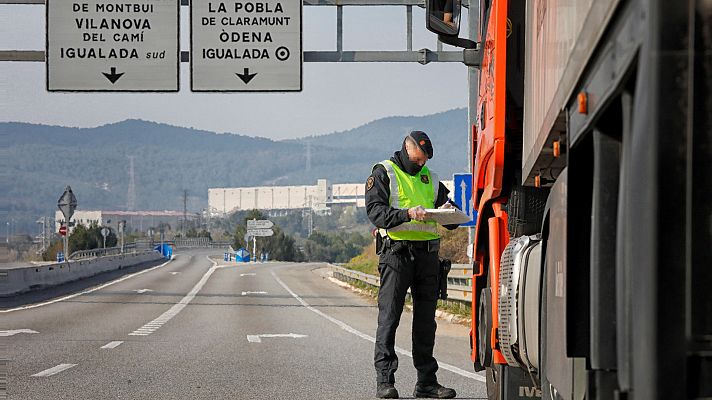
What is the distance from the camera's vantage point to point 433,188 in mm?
8711

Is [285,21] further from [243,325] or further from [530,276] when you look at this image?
[530,276]

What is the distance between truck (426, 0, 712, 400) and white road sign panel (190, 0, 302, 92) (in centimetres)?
1399

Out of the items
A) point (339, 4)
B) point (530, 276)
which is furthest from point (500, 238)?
point (339, 4)

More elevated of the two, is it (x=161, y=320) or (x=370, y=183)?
(x=370, y=183)

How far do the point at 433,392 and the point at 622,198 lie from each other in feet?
19.3

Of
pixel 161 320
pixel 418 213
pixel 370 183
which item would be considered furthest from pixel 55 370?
pixel 161 320

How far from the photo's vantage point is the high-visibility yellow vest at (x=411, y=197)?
837 cm

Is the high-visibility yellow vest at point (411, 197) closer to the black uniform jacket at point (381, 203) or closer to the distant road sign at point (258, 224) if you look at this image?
the black uniform jacket at point (381, 203)

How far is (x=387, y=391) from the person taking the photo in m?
8.16

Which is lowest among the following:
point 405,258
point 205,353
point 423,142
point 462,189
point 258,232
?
point 258,232

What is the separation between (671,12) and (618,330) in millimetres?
827

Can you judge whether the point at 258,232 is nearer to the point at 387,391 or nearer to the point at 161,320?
the point at 161,320

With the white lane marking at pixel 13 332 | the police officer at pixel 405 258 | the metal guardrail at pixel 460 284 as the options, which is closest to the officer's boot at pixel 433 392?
the police officer at pixel 405 258

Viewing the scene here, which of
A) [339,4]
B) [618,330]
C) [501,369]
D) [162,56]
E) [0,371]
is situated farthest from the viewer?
[162,56]
